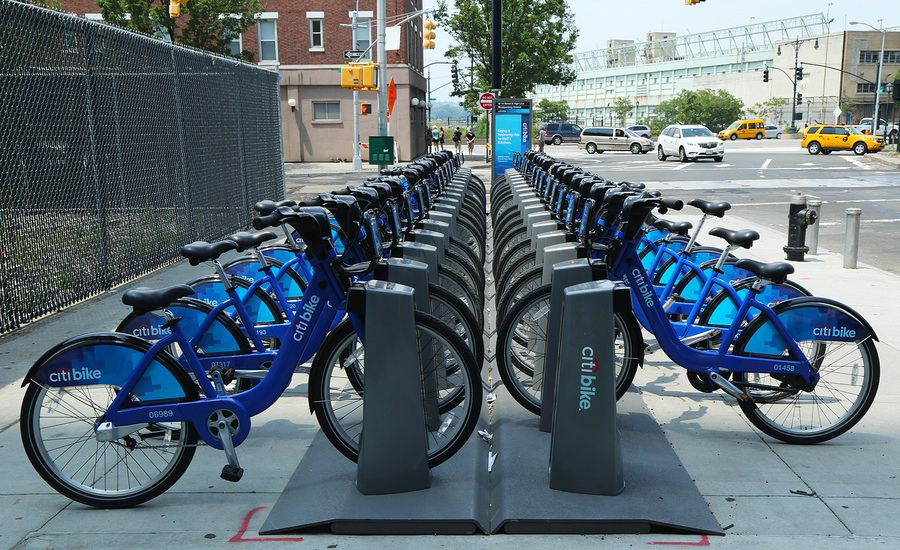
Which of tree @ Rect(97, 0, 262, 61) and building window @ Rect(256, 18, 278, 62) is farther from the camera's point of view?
building window @ Rect(256, 18, 278, 62)

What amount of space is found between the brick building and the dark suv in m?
21.8

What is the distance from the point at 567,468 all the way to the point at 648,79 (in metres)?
126

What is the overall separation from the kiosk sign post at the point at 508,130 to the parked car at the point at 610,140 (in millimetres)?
31304

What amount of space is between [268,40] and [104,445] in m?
39.5

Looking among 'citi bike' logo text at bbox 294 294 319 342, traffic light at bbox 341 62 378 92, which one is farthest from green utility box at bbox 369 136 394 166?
'citi bike' logo text at bbox 294 294 319 342

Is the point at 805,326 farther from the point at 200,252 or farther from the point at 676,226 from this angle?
the point at 200,252

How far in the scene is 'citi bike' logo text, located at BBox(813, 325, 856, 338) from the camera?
14.9 ft

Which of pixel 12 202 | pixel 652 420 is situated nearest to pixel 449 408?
pixel 652 420

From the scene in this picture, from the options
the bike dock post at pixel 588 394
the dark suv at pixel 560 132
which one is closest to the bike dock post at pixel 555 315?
the bike dock post at pixel 588 394

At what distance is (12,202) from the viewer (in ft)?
23.7

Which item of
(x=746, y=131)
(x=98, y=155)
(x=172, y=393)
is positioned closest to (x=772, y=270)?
(x=172, y=393)

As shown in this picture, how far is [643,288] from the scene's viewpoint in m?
4.78

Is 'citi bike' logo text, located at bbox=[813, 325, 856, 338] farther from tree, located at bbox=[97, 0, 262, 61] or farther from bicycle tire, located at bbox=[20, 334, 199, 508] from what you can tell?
tree, located at bbox=[97, 0, 262, 61]

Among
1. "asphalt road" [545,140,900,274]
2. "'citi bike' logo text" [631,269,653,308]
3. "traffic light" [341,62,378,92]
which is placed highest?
"traffic light" [341,62,378,92]
